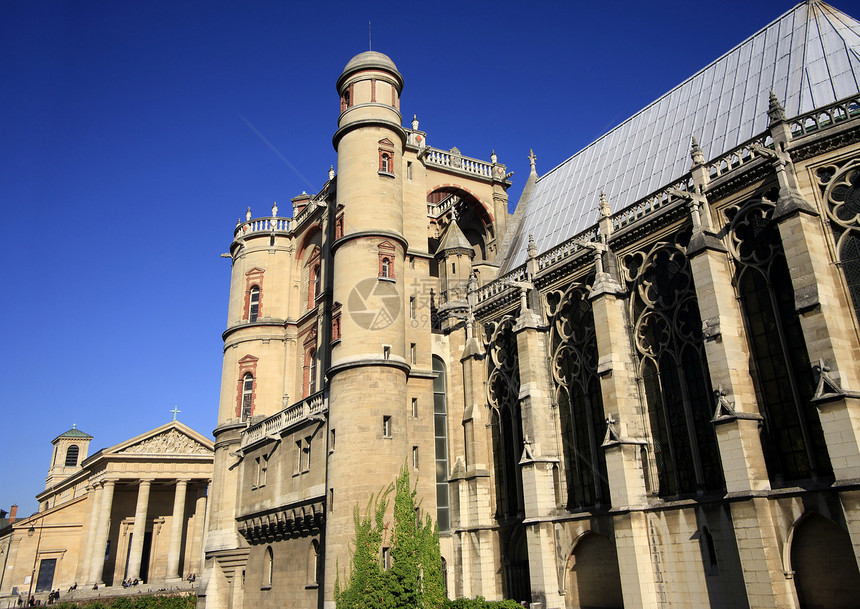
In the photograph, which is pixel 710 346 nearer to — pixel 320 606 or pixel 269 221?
pixel 320 606

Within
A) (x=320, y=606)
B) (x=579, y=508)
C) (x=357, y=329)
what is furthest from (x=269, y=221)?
(x=579, y=508)

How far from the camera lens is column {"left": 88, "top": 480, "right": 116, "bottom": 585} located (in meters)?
52.2

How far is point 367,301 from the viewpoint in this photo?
1147 inches

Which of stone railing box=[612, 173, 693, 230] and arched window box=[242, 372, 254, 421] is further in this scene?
arched window box=[242, 372, 254, 421]

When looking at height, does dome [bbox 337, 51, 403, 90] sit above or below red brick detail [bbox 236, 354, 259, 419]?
above

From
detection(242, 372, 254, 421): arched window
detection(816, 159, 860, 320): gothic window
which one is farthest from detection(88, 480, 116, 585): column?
detection(816, 159, 860, 320): gothic window

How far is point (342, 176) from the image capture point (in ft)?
104

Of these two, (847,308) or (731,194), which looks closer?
(847,308)

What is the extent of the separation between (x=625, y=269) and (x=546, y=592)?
11.9m

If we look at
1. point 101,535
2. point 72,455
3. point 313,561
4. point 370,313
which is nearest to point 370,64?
point 370,313

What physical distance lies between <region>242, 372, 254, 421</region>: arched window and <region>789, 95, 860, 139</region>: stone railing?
30.1 metres

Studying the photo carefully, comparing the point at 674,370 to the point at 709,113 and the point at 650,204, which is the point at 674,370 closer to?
the point at 650,204

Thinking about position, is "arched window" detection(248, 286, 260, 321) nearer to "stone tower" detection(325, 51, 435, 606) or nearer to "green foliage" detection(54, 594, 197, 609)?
"stone tower" detection(325, 51, 435, 606)

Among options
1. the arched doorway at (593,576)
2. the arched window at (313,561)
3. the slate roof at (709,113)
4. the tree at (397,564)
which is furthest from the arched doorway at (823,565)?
the arched window at (313,561)
